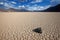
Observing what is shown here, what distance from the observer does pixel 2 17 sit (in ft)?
5.59

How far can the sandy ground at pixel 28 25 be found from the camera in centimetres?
160

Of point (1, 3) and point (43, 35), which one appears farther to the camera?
point (1, 3)

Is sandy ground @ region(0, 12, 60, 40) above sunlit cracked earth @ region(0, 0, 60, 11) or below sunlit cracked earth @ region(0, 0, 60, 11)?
below

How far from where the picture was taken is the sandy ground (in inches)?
63.1

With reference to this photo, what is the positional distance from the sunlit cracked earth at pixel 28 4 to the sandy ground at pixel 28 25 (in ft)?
0.24

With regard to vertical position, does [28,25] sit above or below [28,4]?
below

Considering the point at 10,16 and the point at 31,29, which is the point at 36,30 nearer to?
the point at 31,29

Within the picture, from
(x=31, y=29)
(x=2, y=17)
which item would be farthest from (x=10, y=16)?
(x=31, y=29)

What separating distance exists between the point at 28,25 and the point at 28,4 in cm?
25

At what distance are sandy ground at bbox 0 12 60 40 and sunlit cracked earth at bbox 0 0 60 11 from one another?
72mm

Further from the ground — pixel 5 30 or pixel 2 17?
pixel 2 17

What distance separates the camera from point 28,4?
1675mm

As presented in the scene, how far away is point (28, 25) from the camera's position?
5.43 ft

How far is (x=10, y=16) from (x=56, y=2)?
1.88 ft
